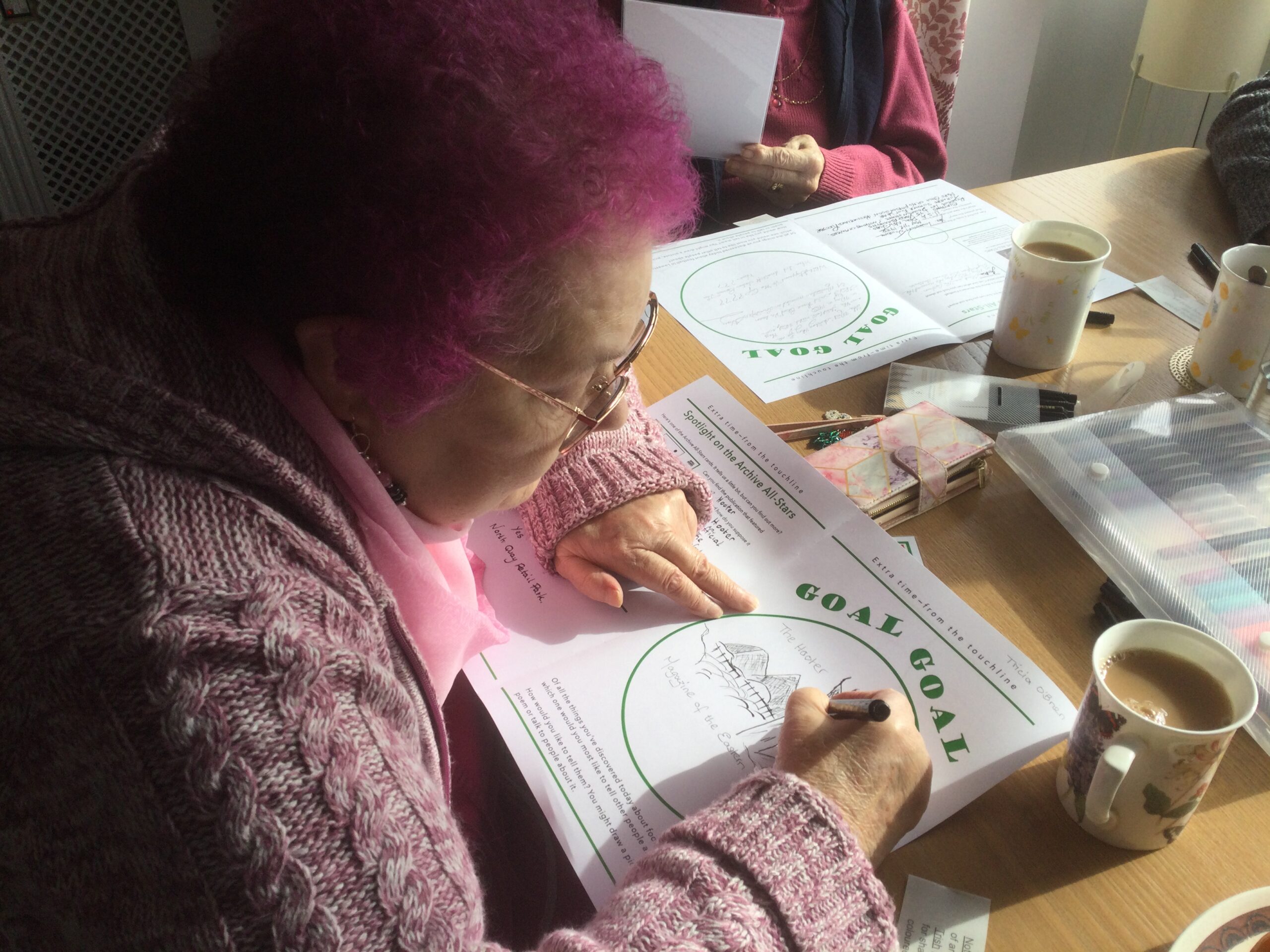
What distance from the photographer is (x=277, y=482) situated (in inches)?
19.1

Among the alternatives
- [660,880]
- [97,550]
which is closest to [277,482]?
[97,550]

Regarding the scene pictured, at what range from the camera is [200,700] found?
405 millimetres

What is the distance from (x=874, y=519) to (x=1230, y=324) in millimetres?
432

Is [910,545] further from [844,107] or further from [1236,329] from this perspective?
[844,107]

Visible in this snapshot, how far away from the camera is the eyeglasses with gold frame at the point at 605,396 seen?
609 mm

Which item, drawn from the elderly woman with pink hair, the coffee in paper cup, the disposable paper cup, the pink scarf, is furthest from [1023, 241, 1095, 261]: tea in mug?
the pink scarf

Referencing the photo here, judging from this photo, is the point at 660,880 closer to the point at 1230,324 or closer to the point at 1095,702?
the point at 1095,702

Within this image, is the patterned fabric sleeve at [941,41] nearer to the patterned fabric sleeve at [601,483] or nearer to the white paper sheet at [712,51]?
the white paper sheet at [712,51]

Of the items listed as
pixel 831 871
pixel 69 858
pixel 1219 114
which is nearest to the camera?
pixel 69 858

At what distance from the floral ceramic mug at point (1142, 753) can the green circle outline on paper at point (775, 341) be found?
1.74 feet

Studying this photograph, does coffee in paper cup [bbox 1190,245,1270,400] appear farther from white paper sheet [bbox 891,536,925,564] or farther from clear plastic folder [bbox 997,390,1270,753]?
white paper sheet [bbox 891,536,925,564]

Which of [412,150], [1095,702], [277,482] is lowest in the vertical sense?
[1095,702]

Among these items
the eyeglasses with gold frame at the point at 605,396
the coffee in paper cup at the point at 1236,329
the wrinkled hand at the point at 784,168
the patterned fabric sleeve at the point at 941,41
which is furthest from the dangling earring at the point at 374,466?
the patterned fabric sleeve at the point at 941,41

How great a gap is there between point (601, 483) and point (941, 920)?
429 mm
